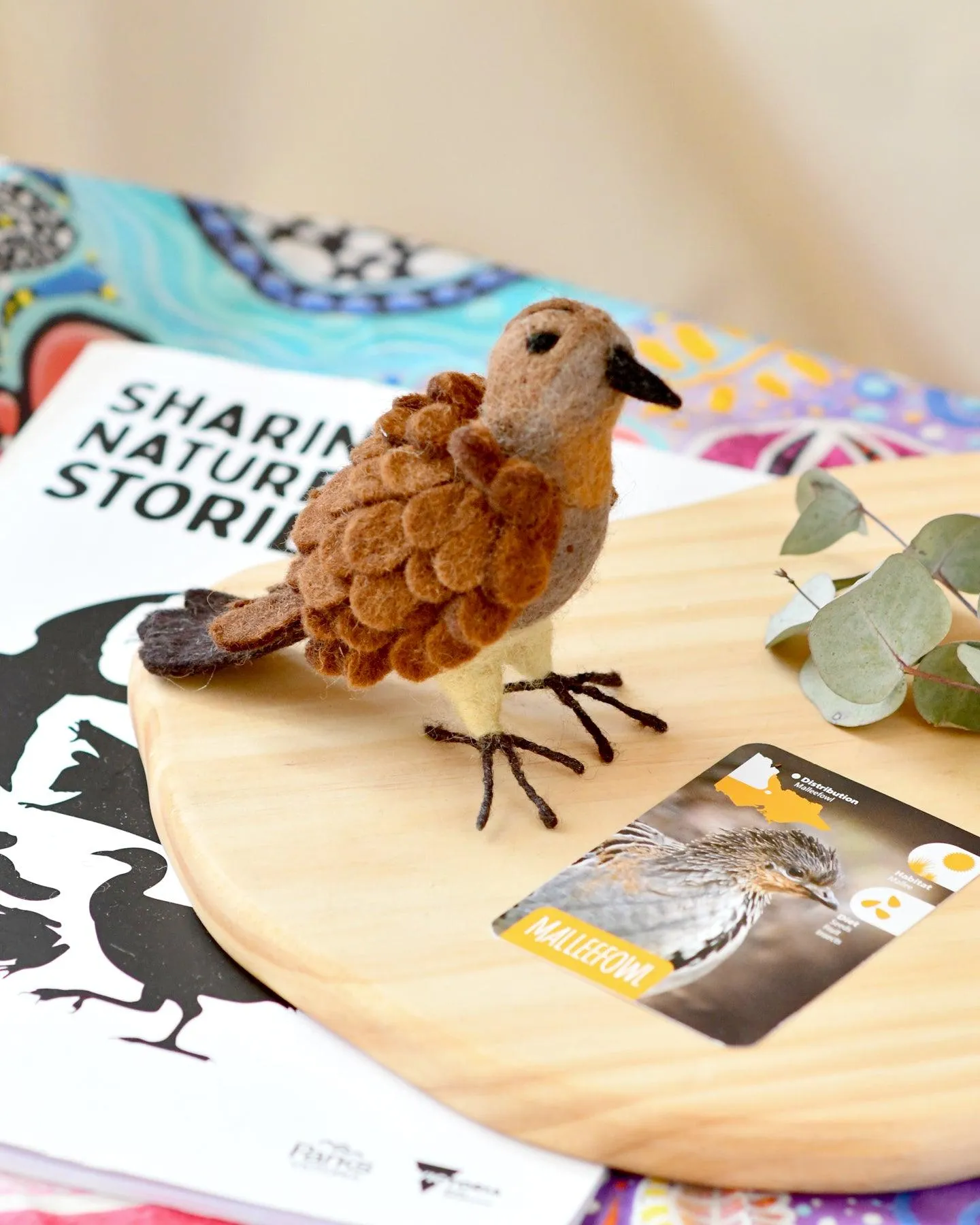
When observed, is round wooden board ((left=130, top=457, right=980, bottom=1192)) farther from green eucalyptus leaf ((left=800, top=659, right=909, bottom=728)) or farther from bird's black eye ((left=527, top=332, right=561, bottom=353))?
bird's black eye ((left=527, top=332, right=561, bottom=353))

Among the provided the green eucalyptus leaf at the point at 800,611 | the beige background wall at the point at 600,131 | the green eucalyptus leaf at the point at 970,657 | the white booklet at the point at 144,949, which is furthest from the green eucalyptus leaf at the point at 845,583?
the beige background wall at the point at 600,131

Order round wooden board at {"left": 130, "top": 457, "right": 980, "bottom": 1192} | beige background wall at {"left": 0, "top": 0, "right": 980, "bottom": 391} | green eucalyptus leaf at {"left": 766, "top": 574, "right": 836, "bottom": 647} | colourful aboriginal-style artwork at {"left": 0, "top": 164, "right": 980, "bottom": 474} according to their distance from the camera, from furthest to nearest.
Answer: beige background wall at {"left": 0, "top": 0, "right": 980, "bottom": 391} < colourful aboriginal-style artwork at {"left": 0, "top": 164, "right": 980, "bottom": 474} < green eucalyptus leaf at {"left": 766, "top": 574, "right": 836, "bottom": 647} < round wooden board at {"left": 130, "top": 457, "right": 980, "bottom": 1192}

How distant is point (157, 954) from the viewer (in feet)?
2.18

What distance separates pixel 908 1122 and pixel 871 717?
23 cm

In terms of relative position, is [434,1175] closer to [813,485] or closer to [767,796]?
[767,796]

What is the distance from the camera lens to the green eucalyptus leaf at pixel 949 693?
719mm

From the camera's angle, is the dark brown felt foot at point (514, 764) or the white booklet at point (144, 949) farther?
the dark brown felt foot at point (514, 764)

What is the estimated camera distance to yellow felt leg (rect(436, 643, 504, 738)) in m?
0.66

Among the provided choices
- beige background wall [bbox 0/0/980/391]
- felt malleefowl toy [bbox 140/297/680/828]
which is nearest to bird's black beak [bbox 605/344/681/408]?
felt malleefowl toy [bbox 140/297/680/828]

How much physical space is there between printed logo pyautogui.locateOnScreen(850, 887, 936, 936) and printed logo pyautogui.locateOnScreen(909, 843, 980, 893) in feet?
0.06

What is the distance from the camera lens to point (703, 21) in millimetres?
1301

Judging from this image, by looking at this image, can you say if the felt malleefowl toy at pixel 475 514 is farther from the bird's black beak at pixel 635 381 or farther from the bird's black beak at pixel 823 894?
the bird's black beak at pixel 823 894

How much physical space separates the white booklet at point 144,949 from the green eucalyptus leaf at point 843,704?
27 cm

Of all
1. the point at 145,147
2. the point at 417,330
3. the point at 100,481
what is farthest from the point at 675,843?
the point at 145,147
